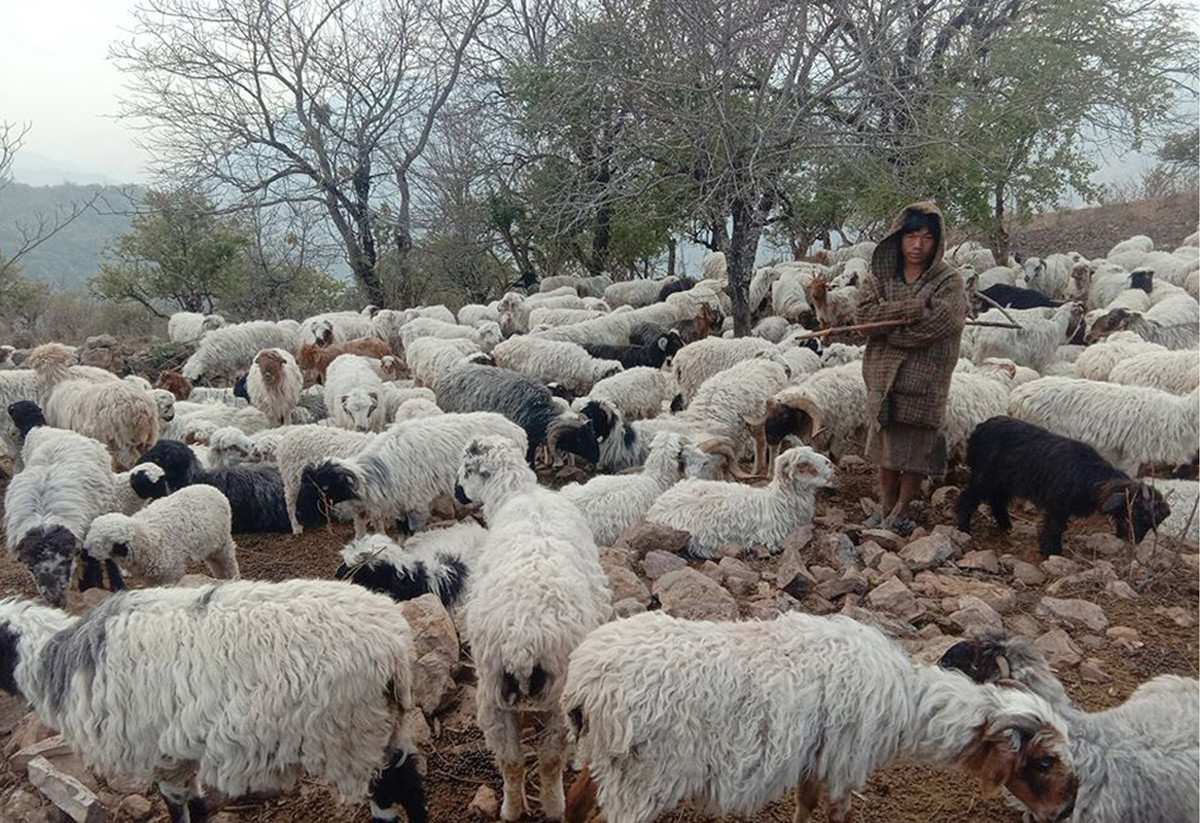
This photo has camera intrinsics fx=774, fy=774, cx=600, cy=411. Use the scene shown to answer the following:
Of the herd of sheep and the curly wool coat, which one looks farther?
the curly wool coat

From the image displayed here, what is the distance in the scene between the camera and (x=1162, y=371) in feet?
24.1

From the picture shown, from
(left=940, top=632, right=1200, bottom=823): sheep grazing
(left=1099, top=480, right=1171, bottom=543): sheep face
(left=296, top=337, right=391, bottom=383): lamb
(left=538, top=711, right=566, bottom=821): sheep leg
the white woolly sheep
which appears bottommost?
(left=538, top=711, right=566, bottom=821): sheep leg

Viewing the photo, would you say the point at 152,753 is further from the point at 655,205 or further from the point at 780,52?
the point at 655,205

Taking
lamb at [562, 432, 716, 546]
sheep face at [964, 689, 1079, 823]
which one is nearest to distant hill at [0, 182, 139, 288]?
lamb at [562, 432, 716, 546]

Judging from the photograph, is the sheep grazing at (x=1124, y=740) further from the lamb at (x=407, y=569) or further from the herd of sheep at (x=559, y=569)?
the lamb at (x=407, y=569)

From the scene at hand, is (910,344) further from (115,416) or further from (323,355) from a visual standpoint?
(323,355)

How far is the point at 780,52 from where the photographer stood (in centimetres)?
1047

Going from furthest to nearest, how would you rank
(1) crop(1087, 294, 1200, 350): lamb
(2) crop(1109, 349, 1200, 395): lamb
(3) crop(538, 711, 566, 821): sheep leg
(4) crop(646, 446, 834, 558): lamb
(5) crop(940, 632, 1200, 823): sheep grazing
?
1. (1) crop(1087, 294, 1200, 350): lamb
2. (2) crop(1109, 349, 1200, 395): lamb
3. (4) crop(646, 446, 834, 558): lamb
4. (3) crop(538, 711, 566, 821): sheep leg
5. (5) crop(940, 632, 1200, 823): sheep grazing

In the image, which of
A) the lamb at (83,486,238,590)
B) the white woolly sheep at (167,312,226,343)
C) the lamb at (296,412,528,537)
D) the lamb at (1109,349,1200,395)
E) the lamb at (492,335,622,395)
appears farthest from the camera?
the white woolly sheep at (167,312,226,343)

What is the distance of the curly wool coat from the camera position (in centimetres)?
514

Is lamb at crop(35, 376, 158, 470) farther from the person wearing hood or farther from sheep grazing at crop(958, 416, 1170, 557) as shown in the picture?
sheep grazing at crop(958, 416, 1170, 557)

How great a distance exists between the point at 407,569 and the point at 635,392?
486cm

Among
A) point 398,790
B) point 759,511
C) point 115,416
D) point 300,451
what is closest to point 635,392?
point 759,511

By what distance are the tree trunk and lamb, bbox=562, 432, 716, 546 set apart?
535cm
